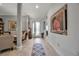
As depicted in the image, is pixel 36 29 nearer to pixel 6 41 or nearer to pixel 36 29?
pixel 36 29

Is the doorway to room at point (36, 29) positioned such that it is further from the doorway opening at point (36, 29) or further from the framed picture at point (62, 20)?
the framed picture at point (62, 20)

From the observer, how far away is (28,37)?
590 cm

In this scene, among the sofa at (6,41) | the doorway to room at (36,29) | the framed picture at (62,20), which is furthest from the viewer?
the doorway to room at (36,29)

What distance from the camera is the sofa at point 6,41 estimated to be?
16.3 feet

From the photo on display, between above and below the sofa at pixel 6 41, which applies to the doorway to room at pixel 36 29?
above

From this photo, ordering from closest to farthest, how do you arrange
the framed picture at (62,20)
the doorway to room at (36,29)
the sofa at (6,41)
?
the framed picture at (62,20) → the sofa at (6,41) → the doorway to room at (36,29)

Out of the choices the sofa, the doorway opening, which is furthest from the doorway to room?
the sofa

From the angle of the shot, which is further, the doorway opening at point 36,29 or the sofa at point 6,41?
the doorway opening at point 36,29

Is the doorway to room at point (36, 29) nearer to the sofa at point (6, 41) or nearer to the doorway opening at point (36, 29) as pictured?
the doorway opening at point (36, 29)

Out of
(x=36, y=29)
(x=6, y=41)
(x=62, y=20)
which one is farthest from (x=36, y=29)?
(x=62, y=20)

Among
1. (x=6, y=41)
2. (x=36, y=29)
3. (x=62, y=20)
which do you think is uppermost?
(x=62, y=20)

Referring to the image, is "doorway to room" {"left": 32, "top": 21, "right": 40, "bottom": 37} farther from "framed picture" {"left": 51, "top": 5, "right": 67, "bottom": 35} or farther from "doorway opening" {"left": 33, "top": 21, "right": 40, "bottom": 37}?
"framed picture" {"left": 51, "top": 5, "right": 67, "bottom": 35}

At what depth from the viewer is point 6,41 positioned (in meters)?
5.17

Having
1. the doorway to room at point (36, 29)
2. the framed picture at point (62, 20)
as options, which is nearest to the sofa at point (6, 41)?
the doorway to room at point (36, 29)
